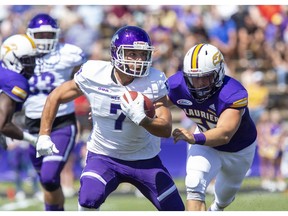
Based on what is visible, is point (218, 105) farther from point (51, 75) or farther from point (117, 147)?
point (51, 75)

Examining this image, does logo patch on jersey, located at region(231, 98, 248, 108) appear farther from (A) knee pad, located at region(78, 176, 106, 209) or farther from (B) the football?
(A) knee pad, located at region(78, 176, 106, 209)

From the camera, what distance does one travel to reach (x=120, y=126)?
604cm

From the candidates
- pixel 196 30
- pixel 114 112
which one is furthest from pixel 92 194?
pixel 196 30

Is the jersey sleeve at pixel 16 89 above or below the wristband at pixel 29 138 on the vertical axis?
above

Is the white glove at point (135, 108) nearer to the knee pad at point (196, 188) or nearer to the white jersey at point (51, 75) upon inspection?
the knee pad at point (196, 188)

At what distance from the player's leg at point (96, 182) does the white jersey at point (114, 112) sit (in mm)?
92

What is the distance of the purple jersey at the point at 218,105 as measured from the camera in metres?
6.23

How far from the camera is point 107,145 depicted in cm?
614

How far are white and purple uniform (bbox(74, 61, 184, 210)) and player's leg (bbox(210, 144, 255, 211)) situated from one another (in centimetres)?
81

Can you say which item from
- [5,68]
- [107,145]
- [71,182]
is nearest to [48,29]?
[5,68]

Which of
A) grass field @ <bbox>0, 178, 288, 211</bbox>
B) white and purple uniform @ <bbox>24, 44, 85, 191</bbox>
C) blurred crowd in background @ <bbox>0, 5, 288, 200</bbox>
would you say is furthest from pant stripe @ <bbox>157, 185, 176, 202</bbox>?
blurred crowd in background @ <bbox>0, 5, 288, 200</bbox>

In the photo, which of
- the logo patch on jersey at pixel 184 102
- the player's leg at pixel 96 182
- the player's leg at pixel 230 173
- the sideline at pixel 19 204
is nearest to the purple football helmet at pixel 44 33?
the logo patch on jersey at pixel 184 102

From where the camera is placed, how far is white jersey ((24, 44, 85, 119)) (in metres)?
7.90
